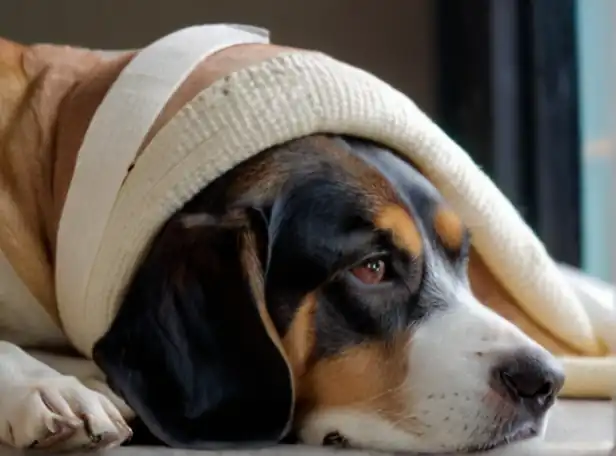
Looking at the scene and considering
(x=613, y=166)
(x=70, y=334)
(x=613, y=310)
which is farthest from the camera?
(x=613, y=166)

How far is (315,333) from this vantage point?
1079 millimetres

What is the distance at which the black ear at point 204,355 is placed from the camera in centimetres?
103

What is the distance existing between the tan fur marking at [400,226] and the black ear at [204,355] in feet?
0.47

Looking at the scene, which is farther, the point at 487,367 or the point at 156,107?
the point at 156,107

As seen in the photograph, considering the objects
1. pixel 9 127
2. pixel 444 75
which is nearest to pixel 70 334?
pixel 9 127

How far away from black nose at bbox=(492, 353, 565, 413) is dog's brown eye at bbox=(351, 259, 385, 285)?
0.16m

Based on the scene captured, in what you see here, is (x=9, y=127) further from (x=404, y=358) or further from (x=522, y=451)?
(x=522, y=451)

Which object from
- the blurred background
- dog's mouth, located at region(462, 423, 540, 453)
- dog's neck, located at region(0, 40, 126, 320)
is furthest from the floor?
the blurred background

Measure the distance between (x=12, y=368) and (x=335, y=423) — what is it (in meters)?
0.35

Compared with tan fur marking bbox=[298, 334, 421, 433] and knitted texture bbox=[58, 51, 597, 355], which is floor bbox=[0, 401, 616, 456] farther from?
knitted texture bbox=[58, 51, 597, 355]

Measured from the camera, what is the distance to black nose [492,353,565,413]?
102 cm

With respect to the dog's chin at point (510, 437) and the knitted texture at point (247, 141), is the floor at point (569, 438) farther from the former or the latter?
the knitted texture at point (247, 141)

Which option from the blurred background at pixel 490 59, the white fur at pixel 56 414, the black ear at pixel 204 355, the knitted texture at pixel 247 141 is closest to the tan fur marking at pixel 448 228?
the knitted texture at pixel 247 141

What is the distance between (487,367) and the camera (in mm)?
1026
